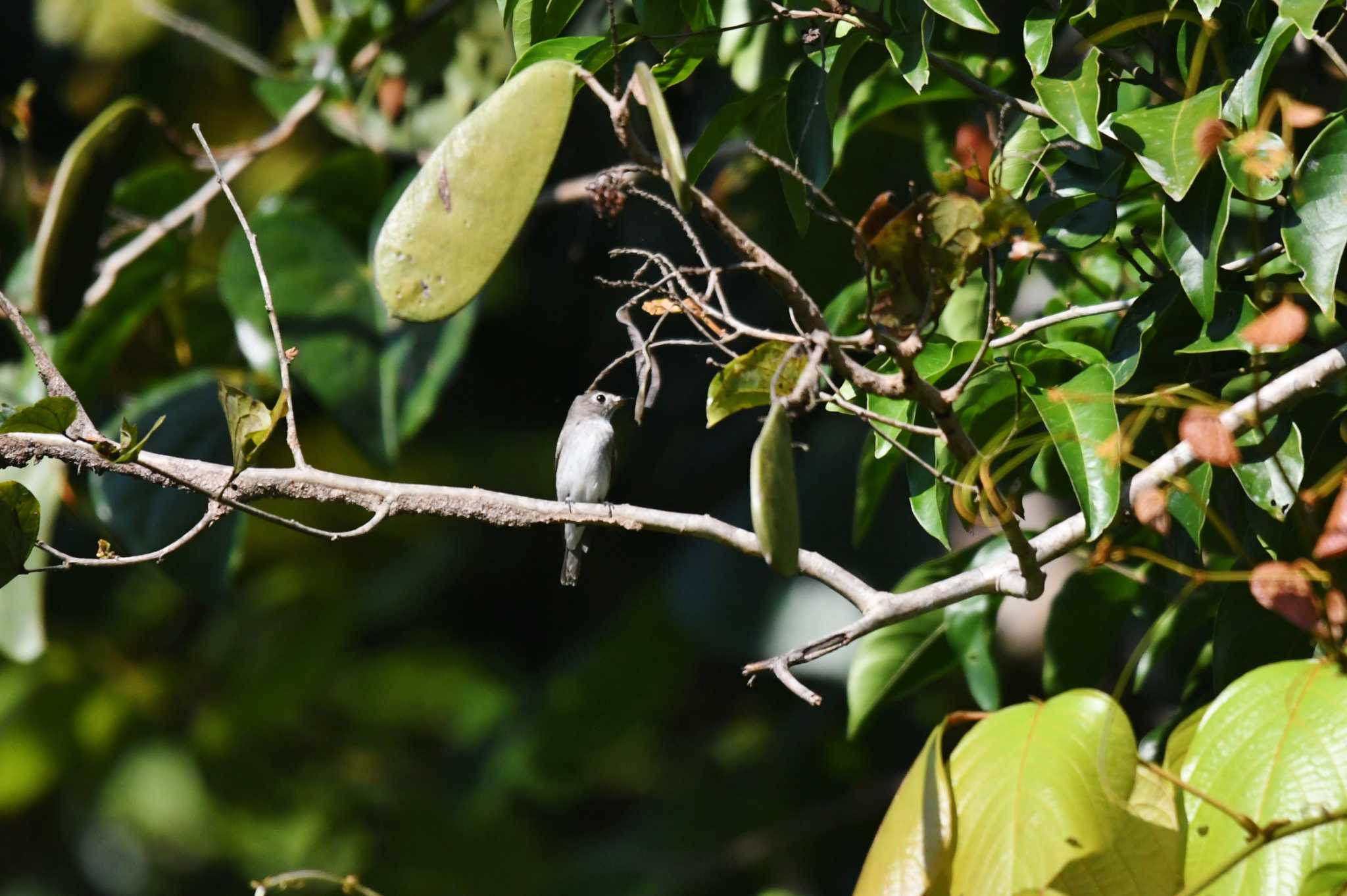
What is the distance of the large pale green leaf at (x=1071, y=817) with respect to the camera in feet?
3.81

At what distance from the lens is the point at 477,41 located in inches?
112

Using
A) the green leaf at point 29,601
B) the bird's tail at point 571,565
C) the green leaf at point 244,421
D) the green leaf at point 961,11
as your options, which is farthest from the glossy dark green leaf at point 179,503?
the green leaf at point 961,11

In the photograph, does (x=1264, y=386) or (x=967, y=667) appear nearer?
(x=1264, y=386)

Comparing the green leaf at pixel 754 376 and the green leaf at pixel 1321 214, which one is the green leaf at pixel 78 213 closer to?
the green leaf at pixel 754 376

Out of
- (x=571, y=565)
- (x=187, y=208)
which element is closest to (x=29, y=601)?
(x=187, y=208)

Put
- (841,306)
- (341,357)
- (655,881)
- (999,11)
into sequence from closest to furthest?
(841,306), (999,11), (341,357), (655,881)

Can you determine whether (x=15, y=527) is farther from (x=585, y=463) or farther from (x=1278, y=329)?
(x=585, y=463)

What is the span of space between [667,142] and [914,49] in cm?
59

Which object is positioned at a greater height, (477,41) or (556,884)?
(477,41)

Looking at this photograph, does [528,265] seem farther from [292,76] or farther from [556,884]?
[556,884]

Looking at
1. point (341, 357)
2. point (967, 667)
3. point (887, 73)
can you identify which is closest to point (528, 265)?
point (341, 357)

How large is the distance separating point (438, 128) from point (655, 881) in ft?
5.65

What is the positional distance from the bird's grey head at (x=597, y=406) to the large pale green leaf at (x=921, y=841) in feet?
6.56

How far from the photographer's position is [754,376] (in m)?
1.15
